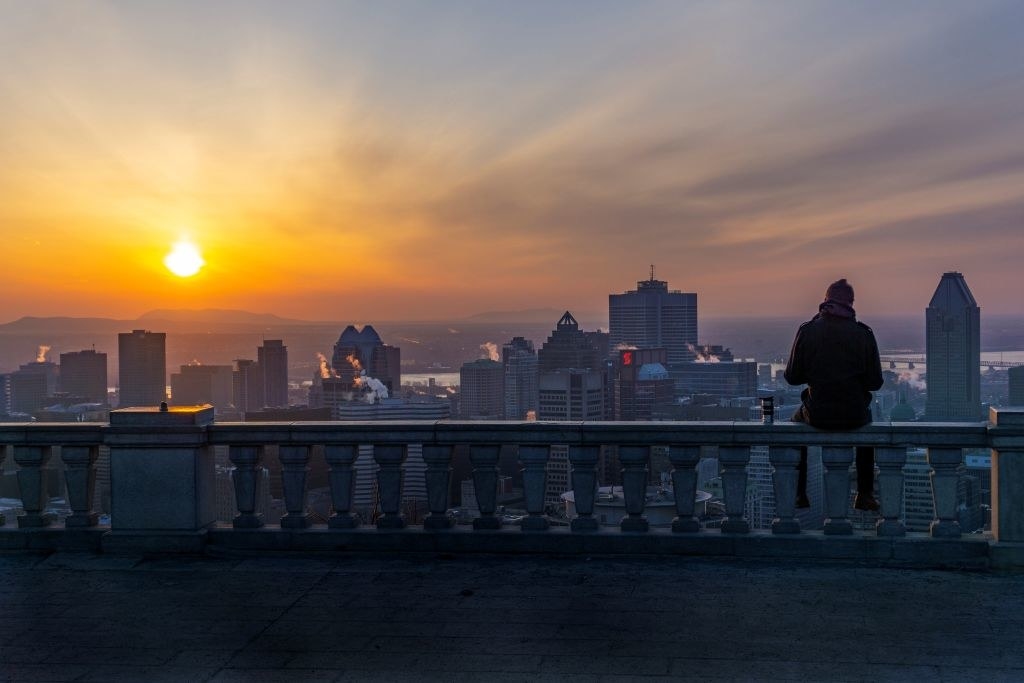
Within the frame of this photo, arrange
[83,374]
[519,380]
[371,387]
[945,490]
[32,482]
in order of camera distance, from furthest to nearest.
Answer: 1. [519,380]
2. [371,387]
3. [83,374]
4. [32,482]
5. [945,490]

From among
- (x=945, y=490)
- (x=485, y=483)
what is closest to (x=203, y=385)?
(x=485, y=483)

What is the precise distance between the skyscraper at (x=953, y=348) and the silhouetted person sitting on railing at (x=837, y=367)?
364 ft

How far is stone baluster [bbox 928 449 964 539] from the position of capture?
8.02m

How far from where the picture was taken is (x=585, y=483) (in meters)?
8.59

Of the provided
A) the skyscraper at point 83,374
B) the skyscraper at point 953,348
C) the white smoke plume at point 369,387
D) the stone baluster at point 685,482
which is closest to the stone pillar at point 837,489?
the stone baluster at point 685,482

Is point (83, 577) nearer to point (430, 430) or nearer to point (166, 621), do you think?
point (166, 621)

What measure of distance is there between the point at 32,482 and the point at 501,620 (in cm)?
531

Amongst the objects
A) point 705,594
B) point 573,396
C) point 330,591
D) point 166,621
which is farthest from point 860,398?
point 573,396

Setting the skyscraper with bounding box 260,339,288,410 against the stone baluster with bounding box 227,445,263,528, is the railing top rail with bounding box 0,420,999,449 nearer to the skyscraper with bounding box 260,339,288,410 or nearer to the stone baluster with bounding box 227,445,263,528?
the stone baluster with bounding box 227,445,263,528

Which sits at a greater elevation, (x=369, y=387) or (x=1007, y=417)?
(x=1007, y=417)

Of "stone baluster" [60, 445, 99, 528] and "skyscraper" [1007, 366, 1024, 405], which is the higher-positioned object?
"stone baluster" [60, 445, 99, 528]

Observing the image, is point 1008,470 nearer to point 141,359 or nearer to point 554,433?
point 554,433

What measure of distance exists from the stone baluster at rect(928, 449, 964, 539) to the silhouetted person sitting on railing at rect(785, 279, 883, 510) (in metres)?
0.52

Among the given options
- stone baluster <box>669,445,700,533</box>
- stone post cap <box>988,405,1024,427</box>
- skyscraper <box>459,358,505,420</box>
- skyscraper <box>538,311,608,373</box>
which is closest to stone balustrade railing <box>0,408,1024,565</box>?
stone baluster <box>669,445,700,533</box>
